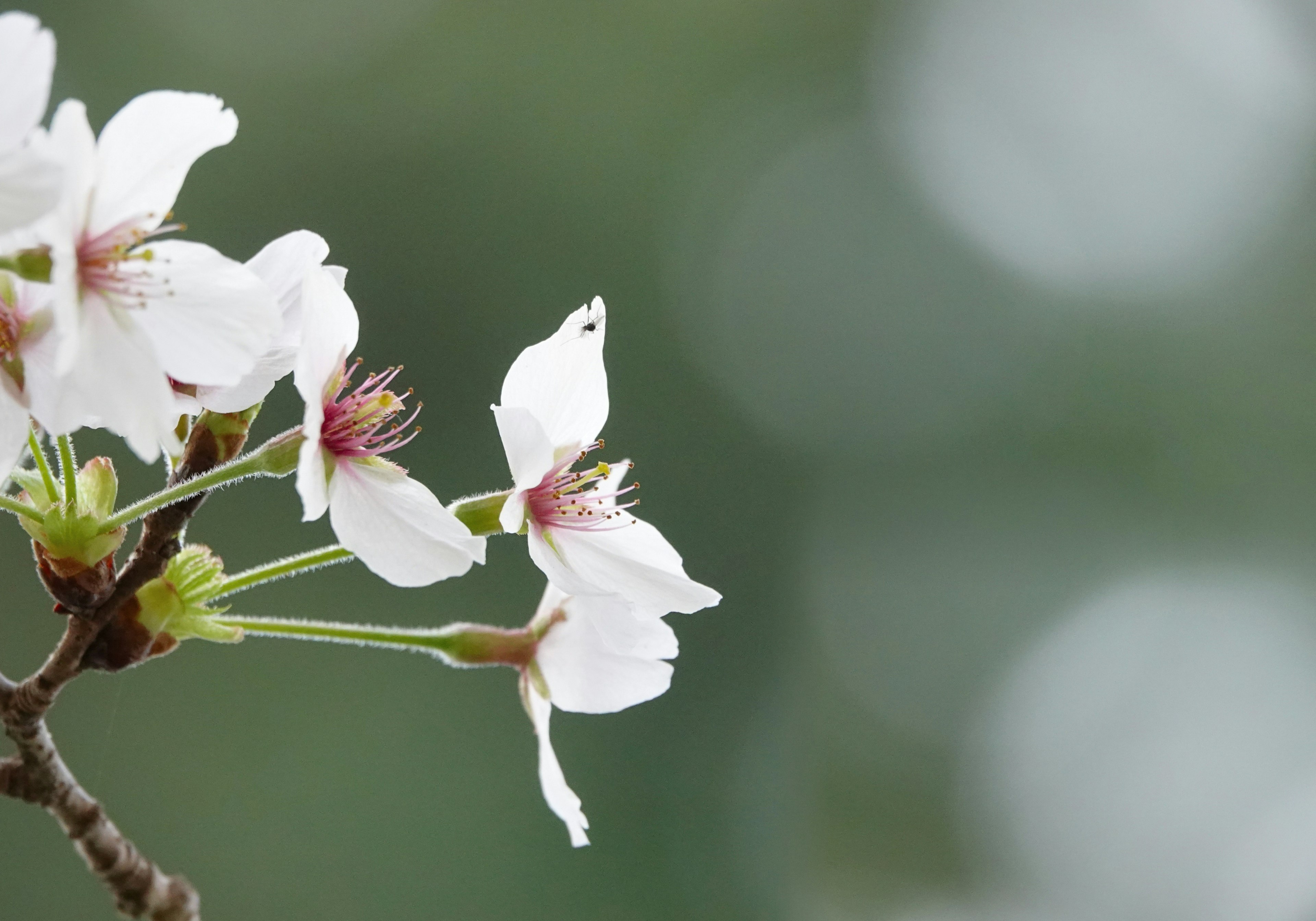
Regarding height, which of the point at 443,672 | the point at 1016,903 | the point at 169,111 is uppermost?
the point at 169,111

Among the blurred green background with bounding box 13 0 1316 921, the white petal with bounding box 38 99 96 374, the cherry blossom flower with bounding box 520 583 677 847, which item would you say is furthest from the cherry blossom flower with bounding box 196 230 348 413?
the blurred green background with bounding box 13 0 1316 921

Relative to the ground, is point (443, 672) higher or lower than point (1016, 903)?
higher

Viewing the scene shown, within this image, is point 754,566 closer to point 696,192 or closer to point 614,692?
point 696,192

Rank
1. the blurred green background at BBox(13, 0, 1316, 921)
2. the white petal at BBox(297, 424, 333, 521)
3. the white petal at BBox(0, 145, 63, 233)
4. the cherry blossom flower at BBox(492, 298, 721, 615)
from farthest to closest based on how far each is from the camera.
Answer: the blurred green background at BBox(13, 0, 1316, 921) → the cherry blossom flower at BBox(492, 298, 721, 615) → the white petal at BBox(297, 424, 333, 521) → the white petal at BBox(0, 145, 63, 233)

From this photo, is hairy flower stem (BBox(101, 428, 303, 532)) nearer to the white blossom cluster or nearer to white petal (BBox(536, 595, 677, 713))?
the white blossom cluster

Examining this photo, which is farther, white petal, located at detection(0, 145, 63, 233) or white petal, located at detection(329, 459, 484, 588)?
white petal, located at detection(329, 459, 484, 588)

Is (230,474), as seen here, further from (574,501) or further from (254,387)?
(574,501)

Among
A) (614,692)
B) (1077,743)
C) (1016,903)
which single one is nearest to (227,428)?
(614,692)

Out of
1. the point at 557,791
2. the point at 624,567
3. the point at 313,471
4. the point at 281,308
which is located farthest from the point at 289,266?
the point at 557,791

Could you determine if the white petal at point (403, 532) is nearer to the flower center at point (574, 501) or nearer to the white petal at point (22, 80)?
the flower center at point (574, 501)
